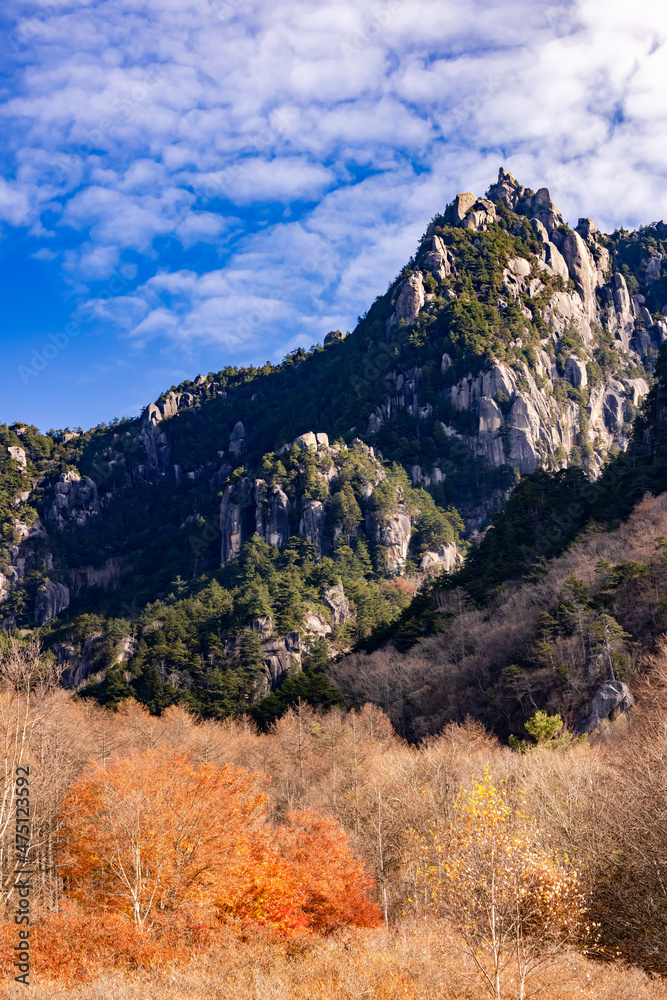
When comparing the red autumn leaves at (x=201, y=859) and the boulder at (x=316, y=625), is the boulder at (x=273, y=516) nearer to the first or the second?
the boulder at (x=316, y=625)

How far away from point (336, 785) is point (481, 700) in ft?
48.4

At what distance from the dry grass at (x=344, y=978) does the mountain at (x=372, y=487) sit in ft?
104

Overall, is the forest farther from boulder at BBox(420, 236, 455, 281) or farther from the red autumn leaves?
boulder at BBox(420, 236, 455, 281)

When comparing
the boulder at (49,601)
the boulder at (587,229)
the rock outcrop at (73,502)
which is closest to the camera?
the boulder at (49,601)

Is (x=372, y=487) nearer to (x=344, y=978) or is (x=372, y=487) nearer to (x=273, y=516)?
(x=273, y=516)

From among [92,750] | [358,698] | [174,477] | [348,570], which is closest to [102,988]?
[92,750]

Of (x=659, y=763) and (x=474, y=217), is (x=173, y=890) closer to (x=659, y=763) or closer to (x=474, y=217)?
(x=659, y=763)

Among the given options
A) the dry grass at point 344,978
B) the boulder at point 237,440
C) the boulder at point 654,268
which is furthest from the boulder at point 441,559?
the boulder at point 654,268

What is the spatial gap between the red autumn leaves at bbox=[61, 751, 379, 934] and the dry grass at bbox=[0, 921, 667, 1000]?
461 cm

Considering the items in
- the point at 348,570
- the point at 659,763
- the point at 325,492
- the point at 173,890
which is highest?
the point at 325,492

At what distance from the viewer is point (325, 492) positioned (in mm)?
126688

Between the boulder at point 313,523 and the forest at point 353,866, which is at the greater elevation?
the boulder at point 313,523

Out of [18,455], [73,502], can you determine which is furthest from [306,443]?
[18,455]

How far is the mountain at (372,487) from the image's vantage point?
77.7 meters
